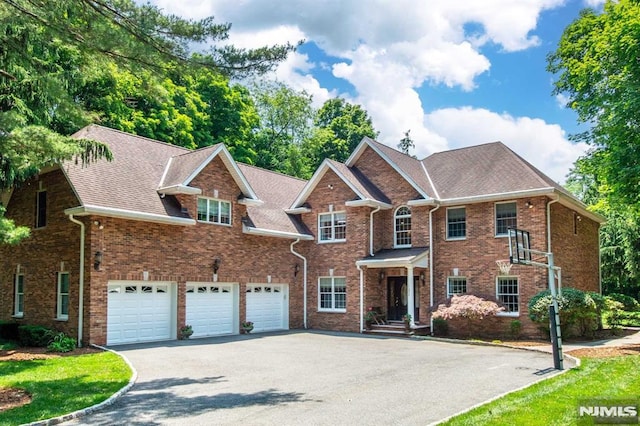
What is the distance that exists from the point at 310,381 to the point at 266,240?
1212 cm

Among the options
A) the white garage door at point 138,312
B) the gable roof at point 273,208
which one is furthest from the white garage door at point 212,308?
the gable roof at point 273,208

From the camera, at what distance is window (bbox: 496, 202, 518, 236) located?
71.5 ft

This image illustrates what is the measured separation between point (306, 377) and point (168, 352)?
219 inches

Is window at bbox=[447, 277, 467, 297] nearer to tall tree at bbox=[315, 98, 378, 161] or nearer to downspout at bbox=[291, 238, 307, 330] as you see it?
downspout at bbox=[291, 238, 307, 330]

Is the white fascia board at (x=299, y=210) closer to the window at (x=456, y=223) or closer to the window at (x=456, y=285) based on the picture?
the window at (x=456, y=223)

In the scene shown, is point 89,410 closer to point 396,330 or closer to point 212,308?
point 212,308

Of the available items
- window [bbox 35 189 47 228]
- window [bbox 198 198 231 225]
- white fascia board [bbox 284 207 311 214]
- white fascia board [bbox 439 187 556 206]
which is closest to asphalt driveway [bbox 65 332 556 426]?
window [bbox 198 198 231 225]

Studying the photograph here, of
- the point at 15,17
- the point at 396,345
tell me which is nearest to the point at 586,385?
the point at 396,345

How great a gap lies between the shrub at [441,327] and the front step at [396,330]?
390 millimetres

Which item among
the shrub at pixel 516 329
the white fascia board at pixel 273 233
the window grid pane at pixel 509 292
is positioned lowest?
the shrub at pixel 516 329

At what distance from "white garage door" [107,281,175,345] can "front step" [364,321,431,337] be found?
842cm

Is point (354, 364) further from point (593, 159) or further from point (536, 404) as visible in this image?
point (593, 159)

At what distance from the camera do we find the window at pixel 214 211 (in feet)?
67.9
